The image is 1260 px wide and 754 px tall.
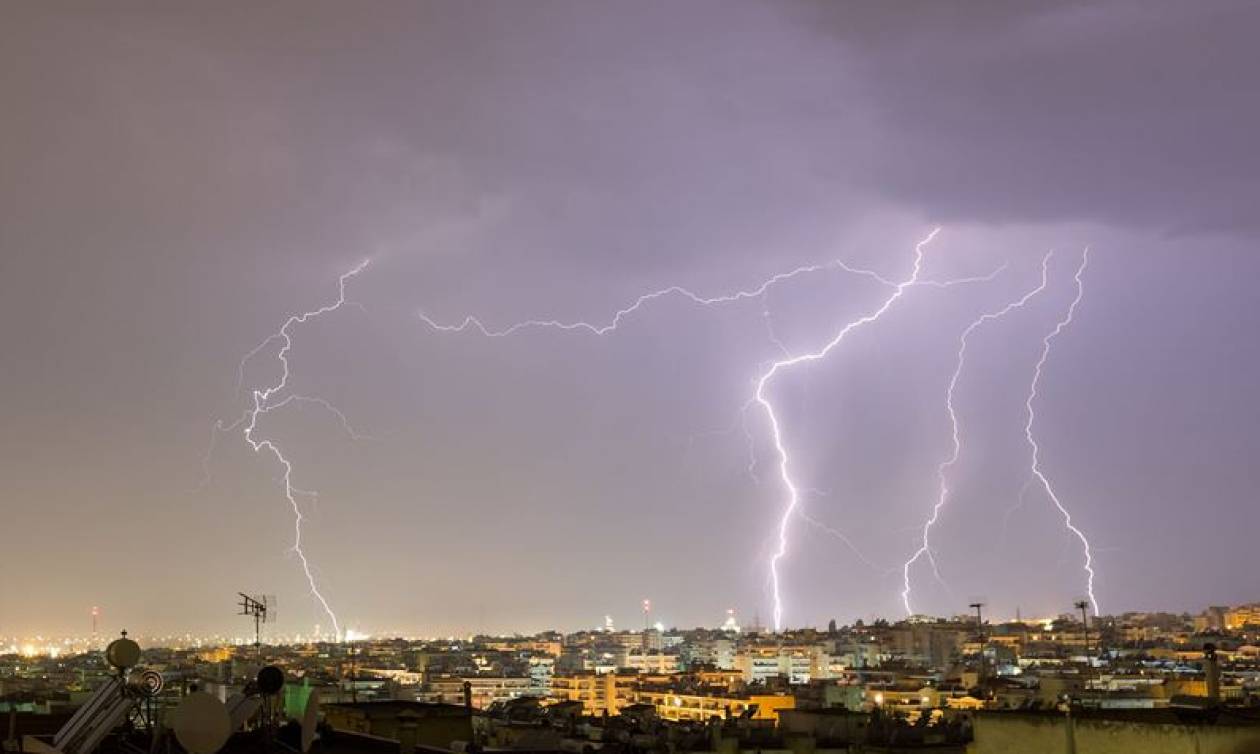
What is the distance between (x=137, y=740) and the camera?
38.6ft

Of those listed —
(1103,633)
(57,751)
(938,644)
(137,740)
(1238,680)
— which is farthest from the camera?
(1103,633)

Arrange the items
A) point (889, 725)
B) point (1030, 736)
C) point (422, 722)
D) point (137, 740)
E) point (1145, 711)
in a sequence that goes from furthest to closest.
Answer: point (889, 725) < point (422, 722) < point (1145, 711) < point (1030, 736) < point (137, 740)

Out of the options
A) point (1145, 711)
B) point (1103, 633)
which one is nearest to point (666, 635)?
point (1103, 633)

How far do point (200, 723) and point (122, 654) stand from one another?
6.59 ft

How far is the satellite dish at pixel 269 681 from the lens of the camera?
11.1 metres

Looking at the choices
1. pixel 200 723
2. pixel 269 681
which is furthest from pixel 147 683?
pixel 200 723

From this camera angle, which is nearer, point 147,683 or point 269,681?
point 147,683

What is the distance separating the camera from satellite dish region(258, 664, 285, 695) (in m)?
11.1

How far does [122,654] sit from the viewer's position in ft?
33.2

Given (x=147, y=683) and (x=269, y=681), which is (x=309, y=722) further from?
(x=147, y=683)

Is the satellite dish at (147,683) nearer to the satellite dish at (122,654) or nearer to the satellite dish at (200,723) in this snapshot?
the satellite dish at (122,654)

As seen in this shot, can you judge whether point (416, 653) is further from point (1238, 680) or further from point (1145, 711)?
point (1145, 711)

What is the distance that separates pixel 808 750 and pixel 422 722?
743 cm

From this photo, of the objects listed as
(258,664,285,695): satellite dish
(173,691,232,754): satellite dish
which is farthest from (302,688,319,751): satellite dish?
(173,691,232,754): satellite dish
